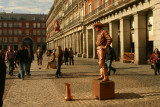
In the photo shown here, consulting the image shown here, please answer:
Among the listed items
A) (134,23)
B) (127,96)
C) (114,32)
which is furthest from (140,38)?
(127,96)

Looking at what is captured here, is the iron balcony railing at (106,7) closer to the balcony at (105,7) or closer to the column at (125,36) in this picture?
the balcony at (105,7)

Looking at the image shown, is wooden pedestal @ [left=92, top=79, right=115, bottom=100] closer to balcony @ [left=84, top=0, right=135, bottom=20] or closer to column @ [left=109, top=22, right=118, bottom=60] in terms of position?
balcony @ [left=84, top=0, right=135, bottom=20]

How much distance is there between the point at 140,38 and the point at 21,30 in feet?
269

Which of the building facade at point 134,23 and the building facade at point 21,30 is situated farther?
the building facade at point 21,30

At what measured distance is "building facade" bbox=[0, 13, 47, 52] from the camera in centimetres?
8800

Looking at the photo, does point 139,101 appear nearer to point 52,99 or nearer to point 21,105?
point 52,99

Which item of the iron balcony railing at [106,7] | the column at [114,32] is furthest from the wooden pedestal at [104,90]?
the column at [114,32]

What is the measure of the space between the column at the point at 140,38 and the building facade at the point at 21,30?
79.5 m

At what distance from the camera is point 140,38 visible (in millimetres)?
16062

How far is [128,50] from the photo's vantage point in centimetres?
1872

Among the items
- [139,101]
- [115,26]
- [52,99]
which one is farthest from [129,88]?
[115,26]

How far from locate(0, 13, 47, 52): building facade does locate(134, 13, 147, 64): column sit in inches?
3129

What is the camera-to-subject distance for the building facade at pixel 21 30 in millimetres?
88000

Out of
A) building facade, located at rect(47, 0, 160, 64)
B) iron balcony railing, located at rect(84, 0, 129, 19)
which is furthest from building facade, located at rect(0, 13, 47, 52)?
building facade, located at rect(47, 0, 160, 64)
